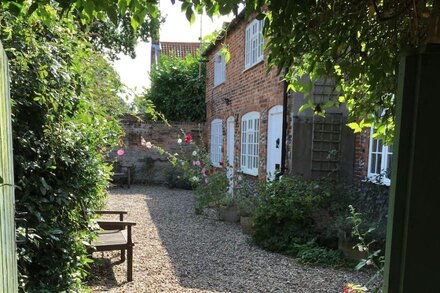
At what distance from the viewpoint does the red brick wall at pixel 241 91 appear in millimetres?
7863

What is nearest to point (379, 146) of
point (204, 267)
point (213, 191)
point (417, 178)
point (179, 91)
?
point (204, 267)

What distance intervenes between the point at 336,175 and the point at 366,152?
703 millimetres

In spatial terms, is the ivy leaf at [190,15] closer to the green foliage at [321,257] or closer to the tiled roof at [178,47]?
the green foliage at [321,257]

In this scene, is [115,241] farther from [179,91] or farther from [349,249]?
[179,91]

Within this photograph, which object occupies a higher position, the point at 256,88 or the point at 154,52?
the point at 154,52

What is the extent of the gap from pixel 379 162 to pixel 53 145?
5110 mm

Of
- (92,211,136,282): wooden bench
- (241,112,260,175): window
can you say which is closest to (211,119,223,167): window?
(241,112,260,175): window

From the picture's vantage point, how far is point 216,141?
44.4ft

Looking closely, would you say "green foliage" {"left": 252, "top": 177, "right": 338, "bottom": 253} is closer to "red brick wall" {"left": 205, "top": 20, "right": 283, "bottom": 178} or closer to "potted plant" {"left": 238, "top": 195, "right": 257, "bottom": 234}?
"potted plant" {"left": 238, "top": 195, "right": 257, "bottom": 234}

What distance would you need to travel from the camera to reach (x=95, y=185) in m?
3.55

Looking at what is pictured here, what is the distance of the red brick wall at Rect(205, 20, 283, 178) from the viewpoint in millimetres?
7863

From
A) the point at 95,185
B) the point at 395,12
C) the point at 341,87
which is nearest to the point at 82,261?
the point at 95,185

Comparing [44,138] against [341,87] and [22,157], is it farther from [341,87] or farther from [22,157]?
[341,87]

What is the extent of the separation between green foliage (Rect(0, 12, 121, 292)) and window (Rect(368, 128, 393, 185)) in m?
4.14
